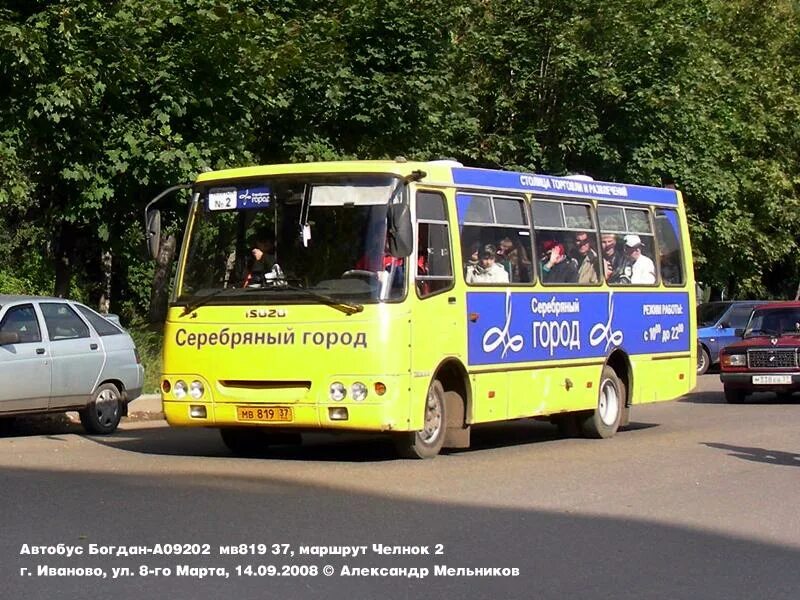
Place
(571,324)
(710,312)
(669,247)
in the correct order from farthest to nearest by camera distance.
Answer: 1. (710,312)
2. (669,247)
3. (571,324)

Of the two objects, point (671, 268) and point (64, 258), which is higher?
point (64, 258)

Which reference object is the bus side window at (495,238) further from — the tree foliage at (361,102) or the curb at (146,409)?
the tree foliage at (361,102)

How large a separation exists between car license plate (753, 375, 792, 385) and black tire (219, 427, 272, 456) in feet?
39.2

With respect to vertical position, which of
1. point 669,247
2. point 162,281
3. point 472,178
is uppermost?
point 472,178

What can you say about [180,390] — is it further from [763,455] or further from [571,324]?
[763,455]

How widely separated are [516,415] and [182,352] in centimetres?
372

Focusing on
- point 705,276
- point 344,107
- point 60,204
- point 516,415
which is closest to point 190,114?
point 60,204

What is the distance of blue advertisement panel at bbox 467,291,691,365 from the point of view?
14539 millimetres

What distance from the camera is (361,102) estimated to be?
2494 cm

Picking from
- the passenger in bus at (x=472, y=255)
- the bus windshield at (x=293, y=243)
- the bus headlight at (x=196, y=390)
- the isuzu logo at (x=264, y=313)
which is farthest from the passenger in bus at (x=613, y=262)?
the bus headlight at (x=196, y=390)

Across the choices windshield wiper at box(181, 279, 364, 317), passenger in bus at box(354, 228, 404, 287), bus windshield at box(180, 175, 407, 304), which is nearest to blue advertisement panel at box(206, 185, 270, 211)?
bus windshield at box(180, 175, 407, 304)

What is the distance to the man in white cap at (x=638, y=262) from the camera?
58.0 ft

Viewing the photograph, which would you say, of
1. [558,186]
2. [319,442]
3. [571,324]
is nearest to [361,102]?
[558,186]

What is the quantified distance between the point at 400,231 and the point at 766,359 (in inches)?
520
